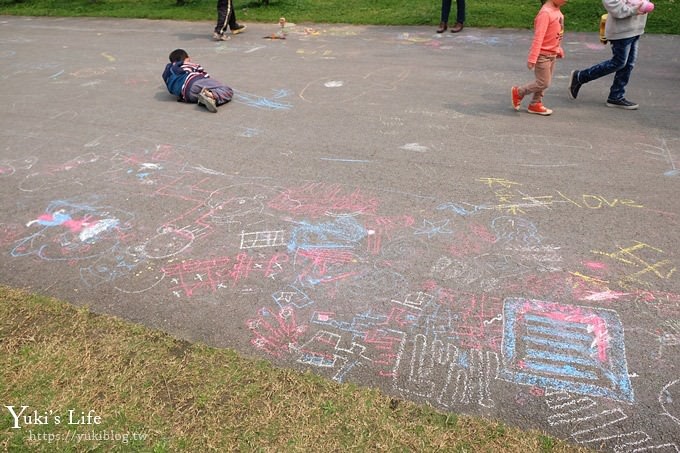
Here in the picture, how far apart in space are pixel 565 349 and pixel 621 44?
14.1 feet

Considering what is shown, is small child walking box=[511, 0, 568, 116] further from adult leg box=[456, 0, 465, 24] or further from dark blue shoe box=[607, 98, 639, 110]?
adult leg box=[456, 0, 465, 24]

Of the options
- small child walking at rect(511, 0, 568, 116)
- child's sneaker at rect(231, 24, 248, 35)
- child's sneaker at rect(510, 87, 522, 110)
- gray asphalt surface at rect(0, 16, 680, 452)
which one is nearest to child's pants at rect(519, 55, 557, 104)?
small child walking at rect(511, 0, 568, 116)

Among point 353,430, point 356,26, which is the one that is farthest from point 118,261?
point 356,26

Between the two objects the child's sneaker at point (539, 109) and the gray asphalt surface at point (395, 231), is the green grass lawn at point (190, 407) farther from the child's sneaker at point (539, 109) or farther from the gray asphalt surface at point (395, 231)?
the child's sneaker at point (539, 109)

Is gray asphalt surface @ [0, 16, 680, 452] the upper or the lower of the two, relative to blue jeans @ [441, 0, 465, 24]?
lower

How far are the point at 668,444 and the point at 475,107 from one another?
4413 mm

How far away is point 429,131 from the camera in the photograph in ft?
16.9

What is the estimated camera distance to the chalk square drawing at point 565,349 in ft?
7.48

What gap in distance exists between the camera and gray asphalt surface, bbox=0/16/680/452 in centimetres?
239

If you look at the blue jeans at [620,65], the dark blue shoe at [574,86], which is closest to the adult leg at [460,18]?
the dark blue shoe at [574,86]

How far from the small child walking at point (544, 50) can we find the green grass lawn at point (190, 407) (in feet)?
14.0

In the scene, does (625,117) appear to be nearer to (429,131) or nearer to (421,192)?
(429,131)

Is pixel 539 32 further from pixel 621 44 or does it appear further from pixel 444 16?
pixel 444 16

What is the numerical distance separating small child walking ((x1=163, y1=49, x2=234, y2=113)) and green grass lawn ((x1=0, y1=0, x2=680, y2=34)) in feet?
17.6
